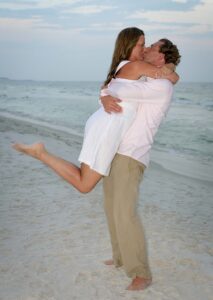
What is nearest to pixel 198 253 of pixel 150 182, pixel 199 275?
pixel 199 275

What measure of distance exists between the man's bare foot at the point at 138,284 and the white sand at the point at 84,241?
0.13 feet

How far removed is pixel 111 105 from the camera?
3213mm

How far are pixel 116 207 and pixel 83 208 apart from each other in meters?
2.29

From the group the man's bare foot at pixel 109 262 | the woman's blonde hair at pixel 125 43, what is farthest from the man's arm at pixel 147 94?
the man's bare foot at pixel 109 262

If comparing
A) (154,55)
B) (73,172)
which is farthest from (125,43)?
(73,172)

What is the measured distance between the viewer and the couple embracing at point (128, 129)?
3203 mm

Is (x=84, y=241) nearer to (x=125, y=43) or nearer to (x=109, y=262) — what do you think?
(x=109, y=262)

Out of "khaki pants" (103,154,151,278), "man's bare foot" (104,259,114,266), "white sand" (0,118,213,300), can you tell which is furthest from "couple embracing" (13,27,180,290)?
"man's bare foot" (104,259,114,266)

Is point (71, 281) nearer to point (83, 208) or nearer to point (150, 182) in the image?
→ point (83, 208)

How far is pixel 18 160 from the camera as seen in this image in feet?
26.6

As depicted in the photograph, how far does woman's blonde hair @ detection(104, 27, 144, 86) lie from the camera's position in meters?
3.18

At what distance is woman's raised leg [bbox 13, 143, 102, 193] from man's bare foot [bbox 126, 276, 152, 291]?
75 cm

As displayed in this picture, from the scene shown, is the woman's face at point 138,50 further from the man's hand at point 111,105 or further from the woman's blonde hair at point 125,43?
the man's hand at point 111,105

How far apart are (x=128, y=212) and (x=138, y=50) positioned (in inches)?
43.4
